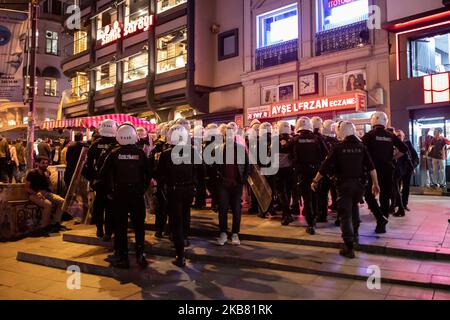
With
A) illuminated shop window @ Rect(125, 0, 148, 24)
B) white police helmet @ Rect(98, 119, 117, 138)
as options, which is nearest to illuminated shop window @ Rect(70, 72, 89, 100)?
illuminated shop window @ Rect(125, 0, 148, 24)

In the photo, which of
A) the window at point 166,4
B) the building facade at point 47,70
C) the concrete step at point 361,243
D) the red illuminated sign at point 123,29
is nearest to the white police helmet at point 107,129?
the concrete step at point 361,243

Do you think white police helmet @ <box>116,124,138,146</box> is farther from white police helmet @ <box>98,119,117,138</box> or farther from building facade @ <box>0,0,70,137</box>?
building facade @ <box>0,0,70,137</box>

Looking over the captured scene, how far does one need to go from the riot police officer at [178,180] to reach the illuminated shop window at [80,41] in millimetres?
26820

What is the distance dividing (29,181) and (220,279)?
5.71 metres

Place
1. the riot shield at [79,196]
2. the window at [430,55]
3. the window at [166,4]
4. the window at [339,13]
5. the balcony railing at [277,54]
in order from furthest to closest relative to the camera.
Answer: the window at [166,4] < the balcony railing at [277,54] < the window at [339,13] < the window at [430,55] < the riot shield at [79,196]

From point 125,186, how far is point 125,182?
6cm

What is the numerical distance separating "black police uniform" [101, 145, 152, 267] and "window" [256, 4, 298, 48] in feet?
45.5

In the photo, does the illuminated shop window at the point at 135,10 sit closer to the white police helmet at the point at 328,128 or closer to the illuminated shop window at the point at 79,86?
the illuminated shop window at the point at 79,86

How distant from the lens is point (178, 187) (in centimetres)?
625

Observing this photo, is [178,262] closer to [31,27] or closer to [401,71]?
[31,27]

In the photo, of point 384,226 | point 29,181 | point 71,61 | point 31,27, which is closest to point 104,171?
point 29,181

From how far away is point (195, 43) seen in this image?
20.8 metres

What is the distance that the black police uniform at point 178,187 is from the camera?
20.4 feet
